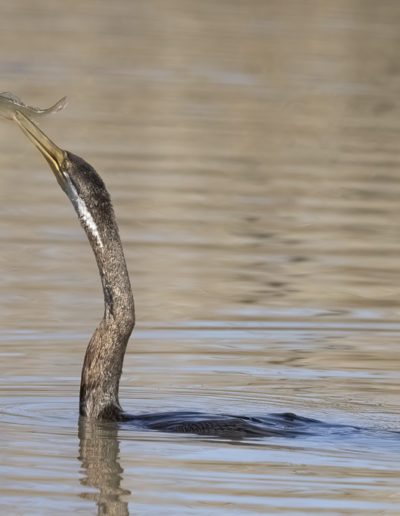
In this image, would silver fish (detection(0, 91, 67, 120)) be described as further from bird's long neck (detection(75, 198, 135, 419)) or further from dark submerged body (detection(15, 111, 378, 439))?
bird's long neck (detection(75, 198, 135, 419))

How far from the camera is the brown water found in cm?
755

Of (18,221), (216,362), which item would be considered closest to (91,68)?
(18,221)

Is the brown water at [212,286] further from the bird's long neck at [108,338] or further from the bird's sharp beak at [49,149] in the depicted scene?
the bird's sharp beak at [49,149]

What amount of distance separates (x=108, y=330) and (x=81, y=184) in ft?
2.52

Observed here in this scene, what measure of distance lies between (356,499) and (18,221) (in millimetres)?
7935

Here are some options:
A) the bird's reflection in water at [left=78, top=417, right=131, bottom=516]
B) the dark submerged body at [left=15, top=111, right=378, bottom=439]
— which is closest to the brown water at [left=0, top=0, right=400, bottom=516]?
the bird's reflection in water at [left=78, top=417, right=131, bottom=516]

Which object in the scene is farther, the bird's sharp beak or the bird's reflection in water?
the bird's sharp beak

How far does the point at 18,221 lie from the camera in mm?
14727

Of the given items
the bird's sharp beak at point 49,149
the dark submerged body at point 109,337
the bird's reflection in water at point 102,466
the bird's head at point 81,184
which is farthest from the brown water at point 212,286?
the bird's sharp beak at point 49,149

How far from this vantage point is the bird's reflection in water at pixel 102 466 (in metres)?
7.18

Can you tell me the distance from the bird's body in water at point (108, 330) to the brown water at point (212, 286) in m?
0.14

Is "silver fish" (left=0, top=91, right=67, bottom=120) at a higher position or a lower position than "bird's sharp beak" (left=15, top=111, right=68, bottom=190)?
higher

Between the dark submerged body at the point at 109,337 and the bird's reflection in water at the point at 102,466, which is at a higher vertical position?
the dark submerged body at the point at 109,337

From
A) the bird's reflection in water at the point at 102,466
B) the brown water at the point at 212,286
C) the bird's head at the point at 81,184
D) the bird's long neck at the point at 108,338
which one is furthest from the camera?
the bird's long neck at the point at 108,338
